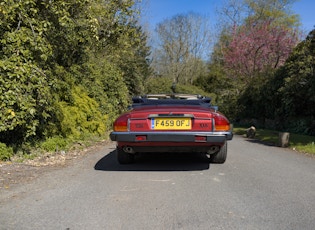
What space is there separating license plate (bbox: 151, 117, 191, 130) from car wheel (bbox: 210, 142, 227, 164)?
46.5 inches

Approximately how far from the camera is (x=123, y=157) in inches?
268

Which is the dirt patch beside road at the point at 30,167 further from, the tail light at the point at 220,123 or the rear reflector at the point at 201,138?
the tail light at the point at 220,123

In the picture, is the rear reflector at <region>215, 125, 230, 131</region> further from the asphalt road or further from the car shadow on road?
the car shadow on road

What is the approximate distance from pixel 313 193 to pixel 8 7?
595 centimetres

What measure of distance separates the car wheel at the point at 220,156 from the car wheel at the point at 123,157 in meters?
1.55

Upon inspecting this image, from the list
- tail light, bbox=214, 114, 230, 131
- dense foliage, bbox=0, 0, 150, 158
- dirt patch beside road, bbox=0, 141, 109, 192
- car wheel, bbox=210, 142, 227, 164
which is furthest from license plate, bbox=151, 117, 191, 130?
dense foliage, bbox=0, 0, 150, 158

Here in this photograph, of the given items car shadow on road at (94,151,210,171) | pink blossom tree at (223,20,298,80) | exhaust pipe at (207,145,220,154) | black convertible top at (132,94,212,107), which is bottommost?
car shadow on road at (94,151,210,171)

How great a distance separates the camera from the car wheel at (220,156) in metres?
6.87

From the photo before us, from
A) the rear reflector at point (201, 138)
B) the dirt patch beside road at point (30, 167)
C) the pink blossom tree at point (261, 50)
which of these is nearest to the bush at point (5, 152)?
the dirt patch beside road at point (30, 167)

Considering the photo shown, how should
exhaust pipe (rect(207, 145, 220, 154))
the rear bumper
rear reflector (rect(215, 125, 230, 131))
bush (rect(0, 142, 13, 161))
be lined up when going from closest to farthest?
the rear bumper, rear reflector (rect(215, 125, 230, 131)), exhaust pipe (rect(207, 145, 220, 154)), bush (rect(0, 142, 13, 161))

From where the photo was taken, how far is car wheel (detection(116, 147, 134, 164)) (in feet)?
22.0

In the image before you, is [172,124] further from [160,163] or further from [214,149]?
A: [160,163]

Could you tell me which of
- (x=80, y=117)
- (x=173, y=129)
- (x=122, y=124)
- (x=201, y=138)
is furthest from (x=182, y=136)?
(x=80, y=117)

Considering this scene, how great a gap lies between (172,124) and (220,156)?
1.48 metres
